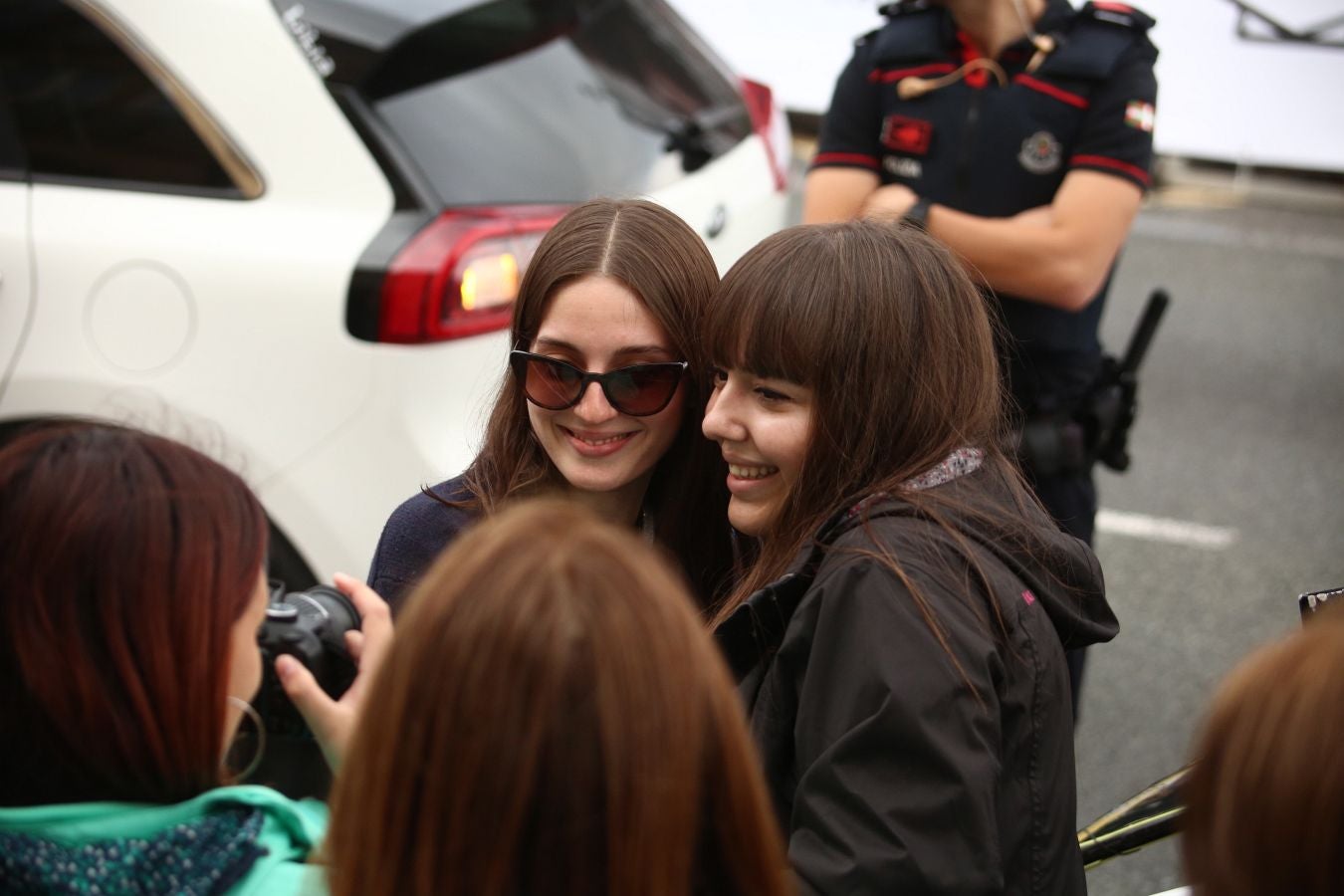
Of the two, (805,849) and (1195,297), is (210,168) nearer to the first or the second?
(805,849)

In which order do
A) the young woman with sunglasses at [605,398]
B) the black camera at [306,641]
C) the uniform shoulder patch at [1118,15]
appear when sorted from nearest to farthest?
the black camera at [306,641] → the young woman with sunglasses at [605,398] → the uniform shoulder patch at [1118,15]

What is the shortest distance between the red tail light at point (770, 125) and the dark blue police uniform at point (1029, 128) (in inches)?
33.2

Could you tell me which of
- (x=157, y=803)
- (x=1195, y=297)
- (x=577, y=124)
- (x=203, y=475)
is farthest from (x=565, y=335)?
(x=1195, y=297)

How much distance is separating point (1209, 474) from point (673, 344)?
4.01 m

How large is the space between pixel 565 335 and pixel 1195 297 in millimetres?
6162

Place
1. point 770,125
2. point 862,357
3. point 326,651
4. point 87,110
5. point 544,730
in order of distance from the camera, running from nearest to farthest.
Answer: point 544,730 → point 326,651 → point 862,357 → point 87,110 → point 770,125

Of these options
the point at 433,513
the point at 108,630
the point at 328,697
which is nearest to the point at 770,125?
the point at 433,513

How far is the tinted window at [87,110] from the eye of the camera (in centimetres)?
297

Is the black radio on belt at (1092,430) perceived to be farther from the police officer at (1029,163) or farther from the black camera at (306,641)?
the black camera at (306,641)

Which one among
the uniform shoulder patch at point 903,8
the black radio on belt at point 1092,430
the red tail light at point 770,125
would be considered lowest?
the black radio on belt at point 1092,430

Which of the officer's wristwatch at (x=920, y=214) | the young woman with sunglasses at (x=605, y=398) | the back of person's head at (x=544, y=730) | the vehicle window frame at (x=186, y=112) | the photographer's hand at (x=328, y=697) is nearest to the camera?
the back of person's head at (x=544, y=730)

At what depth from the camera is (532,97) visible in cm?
318

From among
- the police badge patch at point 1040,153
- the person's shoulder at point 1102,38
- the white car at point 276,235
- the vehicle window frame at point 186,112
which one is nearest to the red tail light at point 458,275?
the white car at point 276,235

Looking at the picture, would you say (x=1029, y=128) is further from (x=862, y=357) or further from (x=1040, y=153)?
(x=862, y=357)
